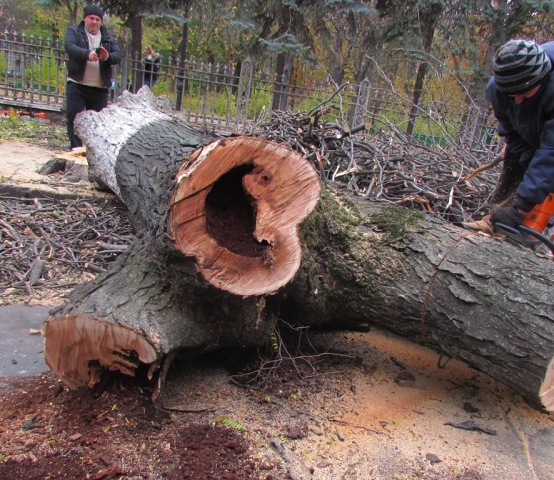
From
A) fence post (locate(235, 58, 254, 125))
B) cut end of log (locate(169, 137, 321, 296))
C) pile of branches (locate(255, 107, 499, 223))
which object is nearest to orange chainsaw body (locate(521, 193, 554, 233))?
pile of branches (locate(255, 107, 499, 223))

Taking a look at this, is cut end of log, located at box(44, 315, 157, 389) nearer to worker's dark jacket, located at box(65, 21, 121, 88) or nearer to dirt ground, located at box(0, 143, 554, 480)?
dirt ground, located at box(0, 143, 554, 480)

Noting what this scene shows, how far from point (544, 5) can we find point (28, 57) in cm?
1357

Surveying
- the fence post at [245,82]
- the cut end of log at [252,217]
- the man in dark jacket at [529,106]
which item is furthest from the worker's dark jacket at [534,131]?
the fence post at [245,82]

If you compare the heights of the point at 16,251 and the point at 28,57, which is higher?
the point at 28,57

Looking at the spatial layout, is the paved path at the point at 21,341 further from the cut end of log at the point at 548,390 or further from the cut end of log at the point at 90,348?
the cut end of log at the point at 548,390

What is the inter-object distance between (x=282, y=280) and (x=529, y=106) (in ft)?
6.71

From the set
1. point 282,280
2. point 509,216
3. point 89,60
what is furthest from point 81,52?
point 509,216

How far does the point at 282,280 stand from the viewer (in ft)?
6.40

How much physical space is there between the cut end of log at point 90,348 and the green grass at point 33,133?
228 inches

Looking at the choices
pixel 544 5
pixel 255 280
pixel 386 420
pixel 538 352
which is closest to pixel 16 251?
pixel 255 280

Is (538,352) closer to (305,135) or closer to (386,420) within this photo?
Result: (386,420)

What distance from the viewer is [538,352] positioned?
2.00 m

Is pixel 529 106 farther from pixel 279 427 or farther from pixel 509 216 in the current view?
pixel 279 427

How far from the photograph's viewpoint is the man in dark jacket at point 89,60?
17.6ft
